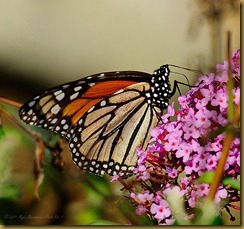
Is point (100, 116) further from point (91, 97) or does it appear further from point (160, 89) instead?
point (160, 89)

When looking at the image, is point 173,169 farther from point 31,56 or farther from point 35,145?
point 31,56

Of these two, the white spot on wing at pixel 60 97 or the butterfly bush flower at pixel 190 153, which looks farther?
the white spot on wing at pixel 60 97

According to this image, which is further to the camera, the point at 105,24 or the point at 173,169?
the point at 105,24

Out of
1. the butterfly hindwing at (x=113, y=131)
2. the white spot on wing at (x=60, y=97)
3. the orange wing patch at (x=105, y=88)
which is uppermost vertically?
the orange wing patch at (x=105, y=88)

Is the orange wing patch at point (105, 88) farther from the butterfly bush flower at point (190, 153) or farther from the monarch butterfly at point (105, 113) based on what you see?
the butterfly bush flower at point (190, 153)

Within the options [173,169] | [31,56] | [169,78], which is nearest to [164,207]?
[173,169]

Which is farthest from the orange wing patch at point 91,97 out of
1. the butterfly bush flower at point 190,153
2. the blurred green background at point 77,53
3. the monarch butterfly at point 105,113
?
the butterfly bush flower at point 190,153

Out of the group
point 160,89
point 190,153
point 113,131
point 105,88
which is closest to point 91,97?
point 105,88
